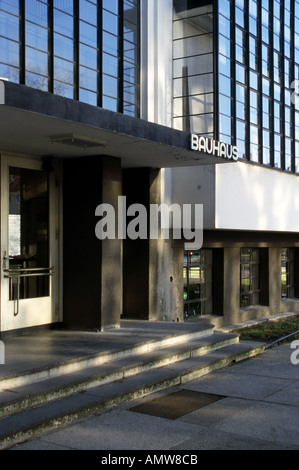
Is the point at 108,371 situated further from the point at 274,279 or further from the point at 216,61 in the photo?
the point at 274,279

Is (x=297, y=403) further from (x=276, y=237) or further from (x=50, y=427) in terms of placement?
(x=276, y=237)

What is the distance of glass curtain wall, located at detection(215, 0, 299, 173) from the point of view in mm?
11625

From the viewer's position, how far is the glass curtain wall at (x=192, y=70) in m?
11.5

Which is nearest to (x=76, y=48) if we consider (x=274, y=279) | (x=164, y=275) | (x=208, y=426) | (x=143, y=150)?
(x=143, y=150)

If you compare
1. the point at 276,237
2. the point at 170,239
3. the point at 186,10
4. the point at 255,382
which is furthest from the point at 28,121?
the point at 276,237

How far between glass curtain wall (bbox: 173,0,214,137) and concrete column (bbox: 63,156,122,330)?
9.40 feet

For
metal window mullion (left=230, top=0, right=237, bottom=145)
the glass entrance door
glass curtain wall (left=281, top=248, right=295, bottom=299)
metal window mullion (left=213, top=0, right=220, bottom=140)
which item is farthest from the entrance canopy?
glass curtain wall (left=281, top=248, right=295, bottom=299)

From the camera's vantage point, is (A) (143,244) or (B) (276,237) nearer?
(A) (143,244)

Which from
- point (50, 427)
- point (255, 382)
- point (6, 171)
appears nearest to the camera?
point (50, 427)

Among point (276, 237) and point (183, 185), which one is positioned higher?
point (183, 185)

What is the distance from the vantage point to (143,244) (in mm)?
10914

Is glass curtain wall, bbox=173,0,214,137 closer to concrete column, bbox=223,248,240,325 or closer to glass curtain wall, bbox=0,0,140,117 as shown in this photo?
glass curtain wall, bbox=0,0,140,117

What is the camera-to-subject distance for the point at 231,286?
13.5 metres
